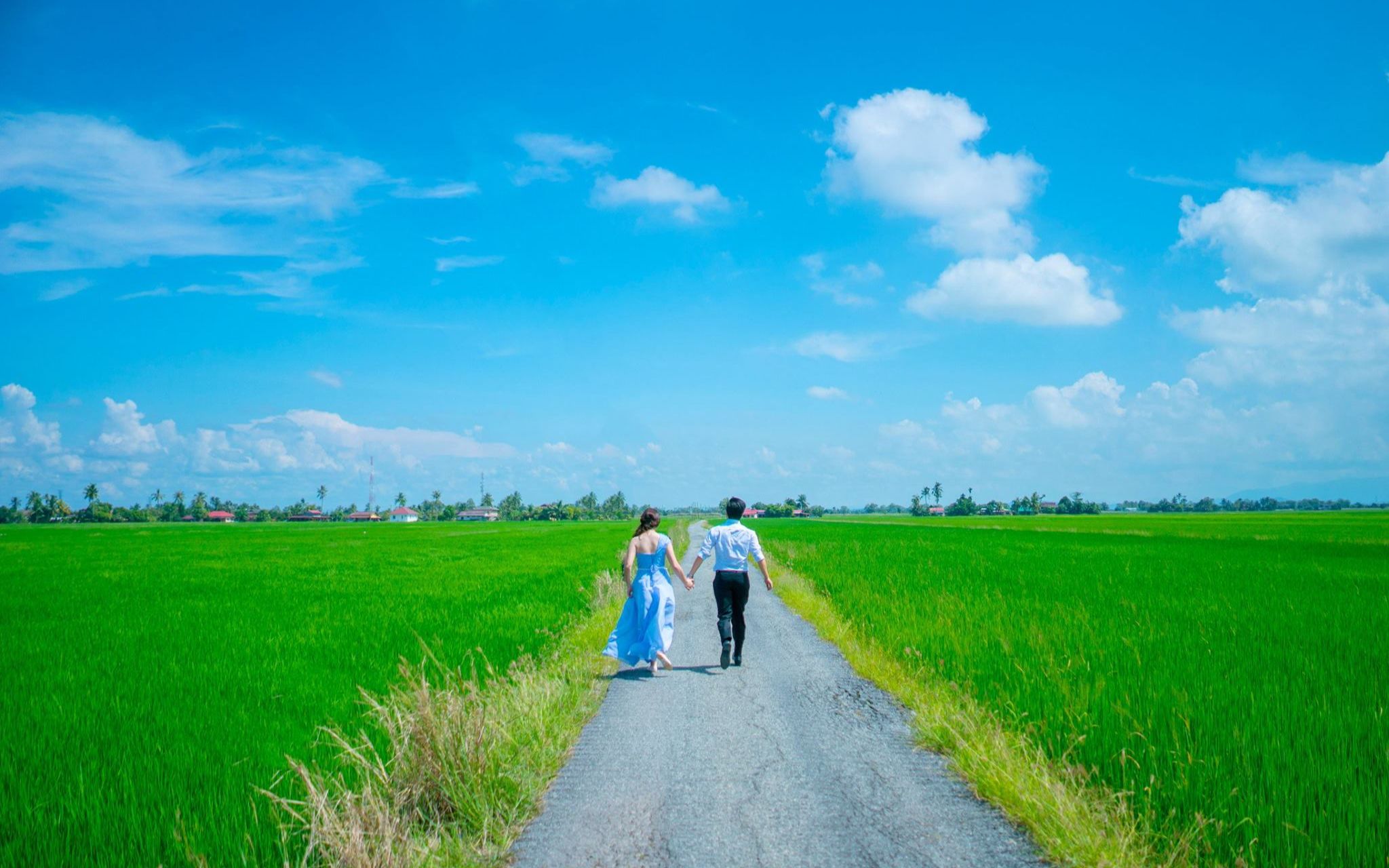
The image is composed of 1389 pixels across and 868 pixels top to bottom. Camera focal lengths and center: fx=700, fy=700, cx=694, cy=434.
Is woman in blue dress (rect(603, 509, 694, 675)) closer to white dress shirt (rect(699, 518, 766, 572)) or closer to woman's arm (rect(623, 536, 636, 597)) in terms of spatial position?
woman's arm (rect(623, 536, 636, 597))

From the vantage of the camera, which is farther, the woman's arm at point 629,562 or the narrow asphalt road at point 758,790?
the woman's arm at point 629,562

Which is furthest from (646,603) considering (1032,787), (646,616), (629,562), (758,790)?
(1032,787)

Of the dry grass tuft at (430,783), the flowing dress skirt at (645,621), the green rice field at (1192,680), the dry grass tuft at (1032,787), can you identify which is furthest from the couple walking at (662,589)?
the green rice field at (1192,680)

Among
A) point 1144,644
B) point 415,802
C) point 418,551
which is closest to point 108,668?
point 415,802

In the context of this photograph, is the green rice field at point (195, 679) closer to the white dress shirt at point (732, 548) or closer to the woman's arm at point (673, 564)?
the woman's arm at point (673, 564)

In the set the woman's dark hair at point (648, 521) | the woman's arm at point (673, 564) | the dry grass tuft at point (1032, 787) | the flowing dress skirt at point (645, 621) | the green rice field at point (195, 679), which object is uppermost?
the woman's dark hair at point (648, 521)

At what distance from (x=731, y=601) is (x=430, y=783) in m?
4.67

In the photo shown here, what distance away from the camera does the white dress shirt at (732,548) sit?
28.7ft

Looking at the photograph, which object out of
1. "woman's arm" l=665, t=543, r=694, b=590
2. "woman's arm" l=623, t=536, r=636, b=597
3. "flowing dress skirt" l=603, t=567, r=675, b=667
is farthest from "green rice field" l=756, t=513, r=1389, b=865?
"woman's arm" l=623, t=536, r=636, b=597

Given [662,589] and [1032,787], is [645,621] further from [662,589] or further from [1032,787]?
[1032,787]

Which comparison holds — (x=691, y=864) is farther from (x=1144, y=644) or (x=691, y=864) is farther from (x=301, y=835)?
(x=1144, y=644)

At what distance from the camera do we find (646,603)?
330 inches

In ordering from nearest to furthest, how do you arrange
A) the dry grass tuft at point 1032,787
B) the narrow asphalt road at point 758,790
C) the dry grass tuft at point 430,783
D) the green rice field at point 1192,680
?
the dry grass tuft at point 430,783, the dry grass tuft at point 1032,787, the narrow asphalt road at point 758,790, the green rice field at point 1192,680

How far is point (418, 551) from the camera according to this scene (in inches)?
1427
